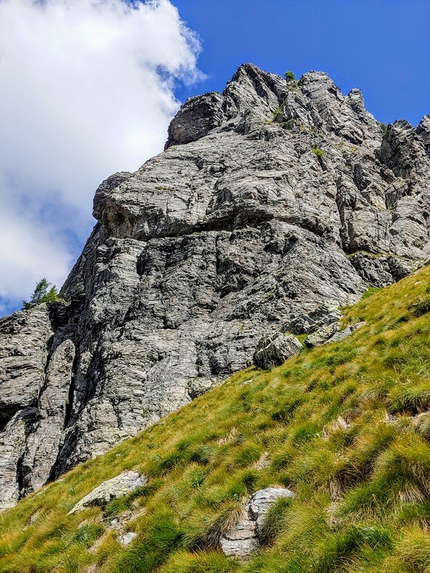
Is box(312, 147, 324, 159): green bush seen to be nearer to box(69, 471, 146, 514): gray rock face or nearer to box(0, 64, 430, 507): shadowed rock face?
box(0, 64, 430, 507): shadowed rock face

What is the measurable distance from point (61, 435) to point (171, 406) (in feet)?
43.4

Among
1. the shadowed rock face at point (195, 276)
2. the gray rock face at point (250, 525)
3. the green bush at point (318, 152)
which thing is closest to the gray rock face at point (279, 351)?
the shadowed rock face at point (195, 276)

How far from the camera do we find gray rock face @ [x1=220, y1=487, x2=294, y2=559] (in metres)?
7.52

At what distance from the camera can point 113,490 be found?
500 inches

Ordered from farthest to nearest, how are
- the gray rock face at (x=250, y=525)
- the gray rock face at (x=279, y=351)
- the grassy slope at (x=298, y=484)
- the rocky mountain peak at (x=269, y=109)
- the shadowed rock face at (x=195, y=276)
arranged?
the rocky mountain peak at (x=269, y=109) → the shadowed rock face at (x=195, y=276) → the gray rock face at (x=279, y=351) → the gray rock face at (x=250, y=525) → the grassy slope at (x=298, y=484)

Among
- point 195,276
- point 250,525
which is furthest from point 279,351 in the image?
point 195,276

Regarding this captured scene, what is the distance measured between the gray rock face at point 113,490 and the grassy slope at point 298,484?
0.43m

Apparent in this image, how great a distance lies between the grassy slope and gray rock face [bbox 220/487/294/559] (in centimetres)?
23

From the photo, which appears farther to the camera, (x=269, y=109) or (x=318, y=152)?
(x=269, y=109)

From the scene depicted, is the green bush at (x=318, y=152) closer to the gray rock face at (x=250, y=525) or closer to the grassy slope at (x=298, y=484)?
the grassy slope at (x=298, y=484)

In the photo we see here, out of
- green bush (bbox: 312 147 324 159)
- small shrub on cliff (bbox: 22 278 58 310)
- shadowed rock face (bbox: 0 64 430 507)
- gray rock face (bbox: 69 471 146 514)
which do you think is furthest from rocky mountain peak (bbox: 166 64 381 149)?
gray rock face (bbox: 69 471 146 514)

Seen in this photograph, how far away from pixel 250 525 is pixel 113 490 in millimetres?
6494

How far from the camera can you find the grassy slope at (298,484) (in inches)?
249

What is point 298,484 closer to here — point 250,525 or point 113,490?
point 250,525
